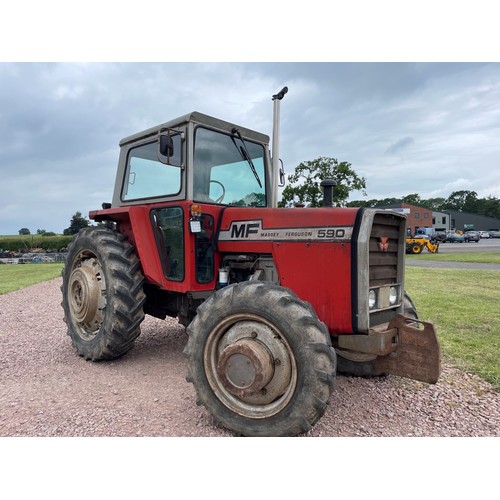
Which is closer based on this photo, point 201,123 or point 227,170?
point 201,123

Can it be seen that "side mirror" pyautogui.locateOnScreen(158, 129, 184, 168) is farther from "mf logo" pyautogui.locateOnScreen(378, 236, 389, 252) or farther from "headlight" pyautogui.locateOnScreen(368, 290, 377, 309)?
"headlight" pyautogui.locateOnScreen(368, 290, 377, 309)

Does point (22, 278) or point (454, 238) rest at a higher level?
point (454, 238)

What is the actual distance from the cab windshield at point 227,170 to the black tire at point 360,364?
6.44 ft

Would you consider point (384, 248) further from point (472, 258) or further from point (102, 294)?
point (472, 258)

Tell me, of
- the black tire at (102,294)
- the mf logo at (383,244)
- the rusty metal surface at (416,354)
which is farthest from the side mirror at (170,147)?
the rusty metal surface at (416,354)

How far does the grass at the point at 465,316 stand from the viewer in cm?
475

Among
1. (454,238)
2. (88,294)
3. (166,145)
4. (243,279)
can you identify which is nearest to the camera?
(166,145)

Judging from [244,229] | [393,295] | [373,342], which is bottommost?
[373,342]

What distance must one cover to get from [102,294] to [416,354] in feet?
11.2

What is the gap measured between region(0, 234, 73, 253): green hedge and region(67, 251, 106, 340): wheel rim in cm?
3832

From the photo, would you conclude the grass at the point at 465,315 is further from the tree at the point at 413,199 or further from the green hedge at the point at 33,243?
the tree at the point at 413,199

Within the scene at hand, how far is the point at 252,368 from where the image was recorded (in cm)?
286

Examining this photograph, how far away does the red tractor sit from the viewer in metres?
2.86

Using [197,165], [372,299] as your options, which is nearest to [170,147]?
[197,165]
